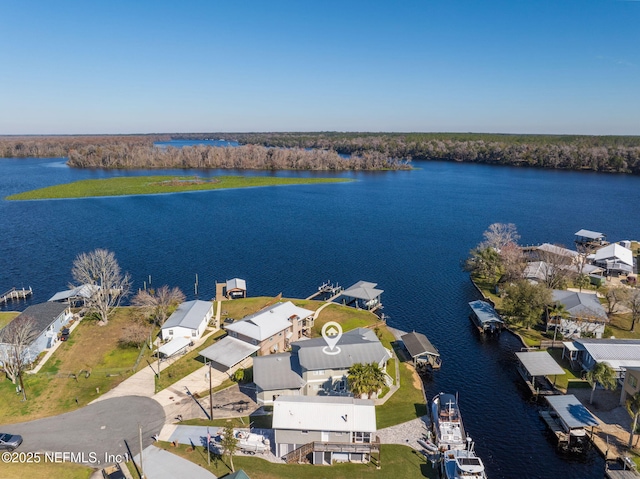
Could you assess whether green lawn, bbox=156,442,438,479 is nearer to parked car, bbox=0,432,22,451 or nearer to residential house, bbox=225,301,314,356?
parked car, bbox=0,432,22,451

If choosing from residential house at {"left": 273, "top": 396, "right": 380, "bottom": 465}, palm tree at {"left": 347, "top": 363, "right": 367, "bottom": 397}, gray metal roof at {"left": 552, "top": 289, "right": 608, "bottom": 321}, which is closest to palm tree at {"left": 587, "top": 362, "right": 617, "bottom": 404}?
gray metal roof at {"left": 552, "top": 289, "right": 608, "bottom": 321}

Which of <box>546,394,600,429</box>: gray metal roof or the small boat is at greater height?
<box>546,394,600,429</box>: gray metal roof

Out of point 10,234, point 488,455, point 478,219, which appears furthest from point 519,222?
point 10,234

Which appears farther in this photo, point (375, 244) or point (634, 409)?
point (375, 244)

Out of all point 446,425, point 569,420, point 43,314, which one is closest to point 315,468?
point 446,425

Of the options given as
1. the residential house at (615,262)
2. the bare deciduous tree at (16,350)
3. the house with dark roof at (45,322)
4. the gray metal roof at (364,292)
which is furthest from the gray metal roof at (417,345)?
the residential house at (615,262)

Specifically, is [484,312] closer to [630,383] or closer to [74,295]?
[630,383]
